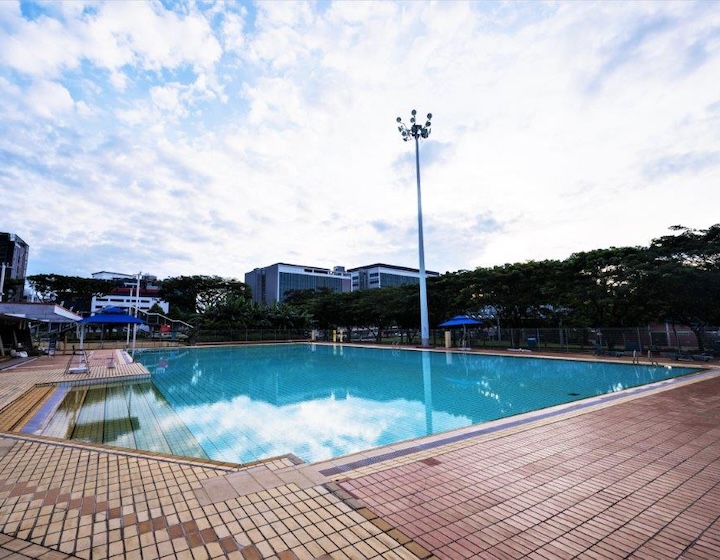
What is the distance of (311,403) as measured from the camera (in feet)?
30.0

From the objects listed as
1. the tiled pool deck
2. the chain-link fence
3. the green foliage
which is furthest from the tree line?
the green foliage

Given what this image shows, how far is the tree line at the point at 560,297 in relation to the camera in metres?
15.7

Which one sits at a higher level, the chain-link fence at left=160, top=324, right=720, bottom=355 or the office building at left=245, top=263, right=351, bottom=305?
the office building at left=245, top=263, right=351, bottom=305

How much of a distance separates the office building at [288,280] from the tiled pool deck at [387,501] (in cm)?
9514

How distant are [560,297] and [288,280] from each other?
9042 centimetres

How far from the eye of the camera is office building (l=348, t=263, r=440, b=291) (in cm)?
10648

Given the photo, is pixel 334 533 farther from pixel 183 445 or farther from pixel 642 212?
pixel 642 212

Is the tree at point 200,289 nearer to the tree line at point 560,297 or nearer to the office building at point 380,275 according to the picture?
the tree line at point 560,297

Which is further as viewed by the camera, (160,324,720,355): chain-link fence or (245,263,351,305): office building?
(245,263,351,305): office building

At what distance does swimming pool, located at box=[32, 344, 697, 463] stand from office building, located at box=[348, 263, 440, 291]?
3536 inches

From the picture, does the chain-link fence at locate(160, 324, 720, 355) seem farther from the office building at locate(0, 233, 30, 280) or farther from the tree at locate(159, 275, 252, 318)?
the office building at locate(0, 233, 30, 280)

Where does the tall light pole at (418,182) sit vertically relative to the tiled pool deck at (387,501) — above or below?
above

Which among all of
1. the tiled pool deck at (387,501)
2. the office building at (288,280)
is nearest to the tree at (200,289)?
the office building at (288,280)

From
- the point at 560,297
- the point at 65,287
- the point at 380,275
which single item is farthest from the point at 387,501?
the point at 380,275
